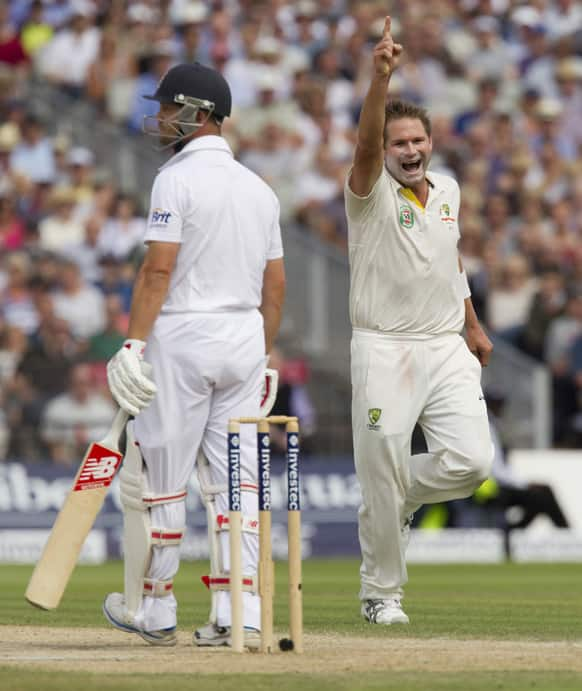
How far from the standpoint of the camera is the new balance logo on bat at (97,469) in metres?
7.71

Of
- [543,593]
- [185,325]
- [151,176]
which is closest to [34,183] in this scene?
[151,176]

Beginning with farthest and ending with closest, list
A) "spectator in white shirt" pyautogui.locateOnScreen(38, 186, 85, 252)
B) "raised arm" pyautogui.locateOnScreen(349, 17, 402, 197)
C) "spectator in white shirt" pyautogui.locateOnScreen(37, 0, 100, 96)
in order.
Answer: "spectator in white shirt" pyautogui.locateOnScreen(37, 0, 100, 96)
"spectator in white shirt" pyautogui.locateOnScreen(38, 186, 85, 252)
"raised arm" pyautogui.locateOnScreen(349, 17, 402, 197)

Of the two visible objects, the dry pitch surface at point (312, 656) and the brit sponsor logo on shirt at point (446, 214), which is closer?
the dry pitch surface at point (312, 656)

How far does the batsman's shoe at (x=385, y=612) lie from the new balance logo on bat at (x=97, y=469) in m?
1.95

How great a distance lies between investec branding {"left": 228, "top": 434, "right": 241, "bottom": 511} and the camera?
283 inches

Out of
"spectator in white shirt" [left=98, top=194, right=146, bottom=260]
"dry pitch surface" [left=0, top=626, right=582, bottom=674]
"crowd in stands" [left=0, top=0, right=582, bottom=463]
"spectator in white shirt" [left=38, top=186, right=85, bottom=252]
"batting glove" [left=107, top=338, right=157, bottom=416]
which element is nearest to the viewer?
"dry pitch surface" [left=0, top=626, right=582, bottom=674]

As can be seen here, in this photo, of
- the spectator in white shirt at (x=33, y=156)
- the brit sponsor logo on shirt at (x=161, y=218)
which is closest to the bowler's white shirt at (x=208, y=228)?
the brit sponsor logo on shirt at (x=161, y=218)

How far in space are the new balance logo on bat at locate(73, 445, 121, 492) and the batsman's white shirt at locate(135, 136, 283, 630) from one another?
15 cm

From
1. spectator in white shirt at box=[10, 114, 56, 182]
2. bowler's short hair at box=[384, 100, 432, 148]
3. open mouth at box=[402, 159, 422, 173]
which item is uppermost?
spectator in white shirt at box=[10, 114, 56, 182]

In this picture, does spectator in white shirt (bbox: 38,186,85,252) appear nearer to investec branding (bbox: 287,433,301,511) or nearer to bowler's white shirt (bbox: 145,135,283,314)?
bowler's white shirt (bbox: 145,135,283,314)

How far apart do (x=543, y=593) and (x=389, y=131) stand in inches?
164

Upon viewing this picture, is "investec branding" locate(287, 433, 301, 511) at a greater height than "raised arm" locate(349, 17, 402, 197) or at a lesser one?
lesser

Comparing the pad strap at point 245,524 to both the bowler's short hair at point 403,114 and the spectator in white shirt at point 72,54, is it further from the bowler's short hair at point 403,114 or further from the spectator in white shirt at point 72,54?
the spectator in white shirt at point 72,54

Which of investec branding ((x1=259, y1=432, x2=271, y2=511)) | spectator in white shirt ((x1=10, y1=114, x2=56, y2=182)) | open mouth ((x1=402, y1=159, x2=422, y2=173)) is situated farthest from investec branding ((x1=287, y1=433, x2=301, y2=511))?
spectator in white shirt ((x1=10, y1=114, x2=56, y2=182))
